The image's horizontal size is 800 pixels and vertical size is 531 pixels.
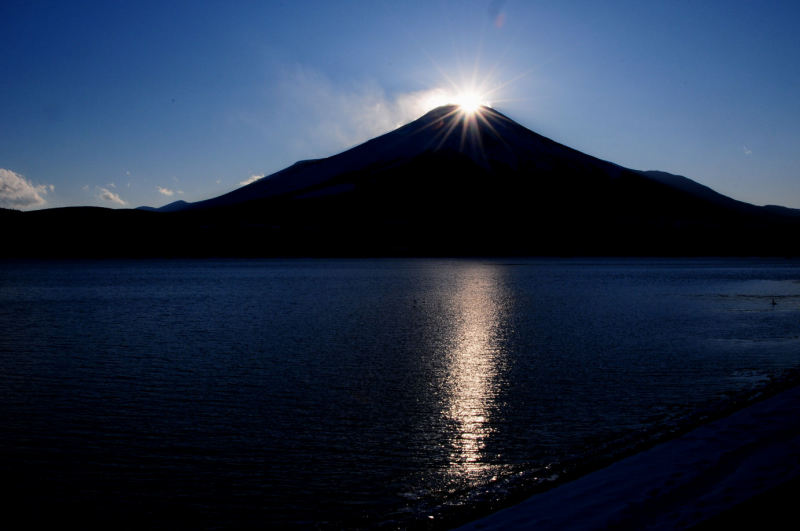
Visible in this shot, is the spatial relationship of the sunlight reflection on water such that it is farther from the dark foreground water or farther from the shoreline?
the shoreline

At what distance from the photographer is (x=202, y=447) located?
39.8 feet

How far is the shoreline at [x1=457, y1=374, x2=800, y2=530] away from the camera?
7.93 metres

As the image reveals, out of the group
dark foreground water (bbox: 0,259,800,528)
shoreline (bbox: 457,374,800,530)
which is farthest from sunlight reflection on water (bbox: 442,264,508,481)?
shoreline (bbox: 457,374,800,530)

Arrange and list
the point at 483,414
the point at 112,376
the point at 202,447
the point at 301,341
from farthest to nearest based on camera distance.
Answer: the point at 301,341 → the point at 112,376 → the point at 483,414 → the point at 202,447

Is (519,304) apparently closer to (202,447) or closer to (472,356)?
(472,356)

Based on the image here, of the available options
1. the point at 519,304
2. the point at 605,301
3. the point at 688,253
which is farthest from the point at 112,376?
the point at 688,253

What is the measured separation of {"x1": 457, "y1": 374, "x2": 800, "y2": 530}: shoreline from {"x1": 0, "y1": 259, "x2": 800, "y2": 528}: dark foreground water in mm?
944

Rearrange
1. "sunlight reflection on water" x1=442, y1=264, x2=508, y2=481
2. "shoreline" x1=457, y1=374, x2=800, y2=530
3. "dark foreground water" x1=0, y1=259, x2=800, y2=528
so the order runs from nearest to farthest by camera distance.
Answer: "shoreline" x1=457, y1=374, x2=800, y2=530, "dark foreground water" x1=0, y1=259, x2=800, y2=528, "sunlight reflection on water" x1=442, y1=264, x2=508, y2=481

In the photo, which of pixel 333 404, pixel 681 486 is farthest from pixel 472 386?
pixel 681 486

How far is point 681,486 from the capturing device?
8.94 metres

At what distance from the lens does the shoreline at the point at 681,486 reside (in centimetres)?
793

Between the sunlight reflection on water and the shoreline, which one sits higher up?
the shoreline

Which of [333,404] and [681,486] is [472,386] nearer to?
[333,404]

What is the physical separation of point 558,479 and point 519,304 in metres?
33.7
